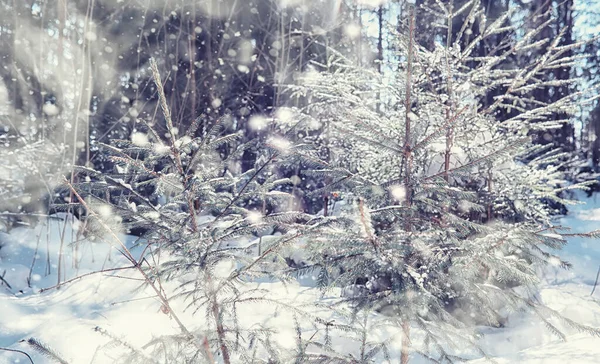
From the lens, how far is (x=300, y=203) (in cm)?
851

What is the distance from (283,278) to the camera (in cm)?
190

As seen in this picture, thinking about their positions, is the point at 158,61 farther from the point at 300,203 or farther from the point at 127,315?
the point at 127,315

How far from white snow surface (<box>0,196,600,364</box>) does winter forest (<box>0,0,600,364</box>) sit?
0.03m

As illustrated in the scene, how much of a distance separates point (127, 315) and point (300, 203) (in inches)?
201

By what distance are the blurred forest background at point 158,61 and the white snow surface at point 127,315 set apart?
1.42m

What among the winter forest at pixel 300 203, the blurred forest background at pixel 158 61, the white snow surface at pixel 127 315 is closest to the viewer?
the winter forest at pixel 300 203

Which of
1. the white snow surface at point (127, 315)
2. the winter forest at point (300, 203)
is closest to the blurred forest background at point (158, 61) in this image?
the winter forest at point (300, 203)

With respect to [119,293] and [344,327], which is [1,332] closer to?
[119,293]

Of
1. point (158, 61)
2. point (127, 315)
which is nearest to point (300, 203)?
point (158, 61)

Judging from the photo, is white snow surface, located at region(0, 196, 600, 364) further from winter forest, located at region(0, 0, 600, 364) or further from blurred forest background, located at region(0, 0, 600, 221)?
blurred forest background, located at region(0, 0, 600, 221)

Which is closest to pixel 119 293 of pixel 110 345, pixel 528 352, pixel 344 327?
pixel 110 345

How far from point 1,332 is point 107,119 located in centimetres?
564

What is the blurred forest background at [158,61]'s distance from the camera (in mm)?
6679

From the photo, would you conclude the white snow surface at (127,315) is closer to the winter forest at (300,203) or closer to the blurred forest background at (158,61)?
the winter forest at (300,203)
